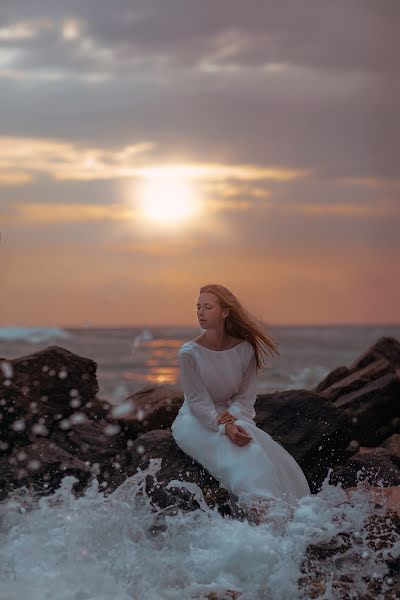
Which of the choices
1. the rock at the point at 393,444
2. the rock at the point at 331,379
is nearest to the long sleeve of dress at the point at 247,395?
the rock at the point at 393,444

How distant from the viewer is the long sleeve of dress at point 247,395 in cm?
778

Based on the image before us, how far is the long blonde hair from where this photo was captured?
7824mm

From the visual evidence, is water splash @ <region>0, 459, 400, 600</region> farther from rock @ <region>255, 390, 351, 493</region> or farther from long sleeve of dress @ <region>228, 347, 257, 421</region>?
rock @ <region>255, 390, 351, 493</region>

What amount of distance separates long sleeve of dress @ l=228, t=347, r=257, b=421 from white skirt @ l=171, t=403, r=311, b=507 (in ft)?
0.66

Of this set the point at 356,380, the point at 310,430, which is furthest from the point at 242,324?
the point at 356,380

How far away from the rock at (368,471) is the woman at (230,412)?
1876 mm

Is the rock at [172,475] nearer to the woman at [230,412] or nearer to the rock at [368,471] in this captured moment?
the woman at [230,412]

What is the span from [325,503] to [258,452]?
0.66 metres

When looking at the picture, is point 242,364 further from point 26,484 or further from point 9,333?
point 9,333

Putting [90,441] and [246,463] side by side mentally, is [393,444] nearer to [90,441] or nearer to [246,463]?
[90,441]

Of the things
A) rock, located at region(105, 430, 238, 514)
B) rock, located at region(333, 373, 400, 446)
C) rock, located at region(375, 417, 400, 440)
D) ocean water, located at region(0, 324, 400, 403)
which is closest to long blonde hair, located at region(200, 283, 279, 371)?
rock, located at region(105, 430, 238, 514)

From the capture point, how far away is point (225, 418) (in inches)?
293

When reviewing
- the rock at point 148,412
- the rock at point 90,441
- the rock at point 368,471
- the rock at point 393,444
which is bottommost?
the rock at point 393,444

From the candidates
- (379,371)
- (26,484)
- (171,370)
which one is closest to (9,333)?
(171,370)
